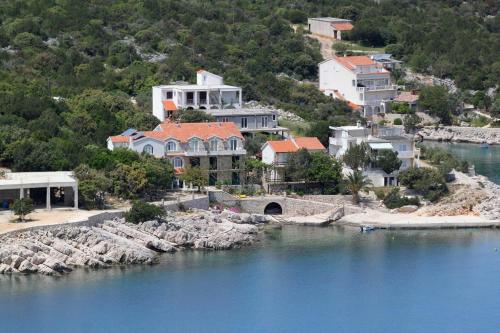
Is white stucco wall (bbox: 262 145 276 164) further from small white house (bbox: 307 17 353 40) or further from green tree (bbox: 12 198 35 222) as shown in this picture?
small white house (bbox: 307 17 353 40)

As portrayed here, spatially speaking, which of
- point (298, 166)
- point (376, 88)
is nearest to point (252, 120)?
point (298, 166)

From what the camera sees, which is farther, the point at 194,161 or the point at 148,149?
the point at 194,161

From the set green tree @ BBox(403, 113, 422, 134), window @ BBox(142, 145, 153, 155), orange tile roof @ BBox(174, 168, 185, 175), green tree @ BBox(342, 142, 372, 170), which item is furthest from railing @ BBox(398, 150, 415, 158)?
green tree @ BBox(403, 113, 422, 134)

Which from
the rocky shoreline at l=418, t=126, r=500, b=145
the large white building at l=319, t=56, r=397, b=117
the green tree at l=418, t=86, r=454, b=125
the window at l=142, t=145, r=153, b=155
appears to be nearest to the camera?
the window at l=142, t=145, r=153, b=155

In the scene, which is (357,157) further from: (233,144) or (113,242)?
(113,242)

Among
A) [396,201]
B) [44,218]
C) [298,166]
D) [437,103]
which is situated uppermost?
[437,103]

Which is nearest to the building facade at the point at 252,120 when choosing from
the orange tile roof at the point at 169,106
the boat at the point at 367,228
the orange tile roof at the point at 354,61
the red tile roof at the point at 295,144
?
the orange tile roof at the point at 169,106

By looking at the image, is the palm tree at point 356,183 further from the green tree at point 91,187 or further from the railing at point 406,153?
the green tree at point 91,187
